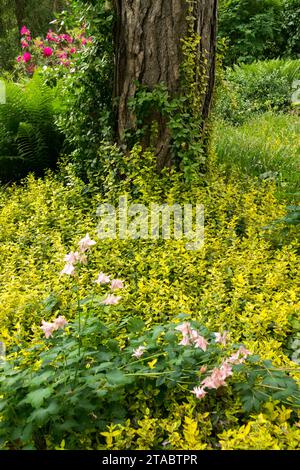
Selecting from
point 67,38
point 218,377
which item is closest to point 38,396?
point 218,377

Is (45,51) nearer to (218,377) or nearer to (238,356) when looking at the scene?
(238,356)

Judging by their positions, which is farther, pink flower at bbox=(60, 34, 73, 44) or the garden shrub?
pink flower at bbox=(60, 34, 73, 44)

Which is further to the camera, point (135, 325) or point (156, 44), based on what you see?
point (156, 44)

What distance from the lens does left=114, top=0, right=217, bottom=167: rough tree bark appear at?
3857mm

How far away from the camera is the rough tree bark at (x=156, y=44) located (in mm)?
3857

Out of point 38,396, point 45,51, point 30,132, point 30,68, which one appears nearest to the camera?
point 38,396

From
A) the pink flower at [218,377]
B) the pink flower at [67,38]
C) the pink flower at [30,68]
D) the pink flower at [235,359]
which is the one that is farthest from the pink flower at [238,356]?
the pink flower at [30,68]

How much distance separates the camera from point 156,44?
3896 millimetres

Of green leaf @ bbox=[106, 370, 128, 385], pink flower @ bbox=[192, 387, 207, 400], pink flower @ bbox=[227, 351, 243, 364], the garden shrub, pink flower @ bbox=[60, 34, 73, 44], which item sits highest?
pink flower @ bbox=[60, 34, 73, 44]

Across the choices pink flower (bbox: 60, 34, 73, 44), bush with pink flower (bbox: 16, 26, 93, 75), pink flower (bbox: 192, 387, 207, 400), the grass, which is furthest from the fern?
pink flower (bbox: 192, 387, 207, 400)

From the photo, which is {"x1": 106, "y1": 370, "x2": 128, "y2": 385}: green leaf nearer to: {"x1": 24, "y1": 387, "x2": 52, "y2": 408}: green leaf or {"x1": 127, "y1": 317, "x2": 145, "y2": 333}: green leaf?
{"x1": 24, "y1": 387, "x2": 52, "y2": 408}: green leaf

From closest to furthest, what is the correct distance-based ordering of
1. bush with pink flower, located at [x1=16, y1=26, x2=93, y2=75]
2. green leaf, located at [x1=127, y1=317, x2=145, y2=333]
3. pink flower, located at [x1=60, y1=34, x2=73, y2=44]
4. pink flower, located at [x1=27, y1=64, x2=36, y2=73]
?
green leaf, located at [x1=127, y1=317, x2=145, y2=333] → pink flower, located at [x1=60, y1=34, x2=73, y2=44] → bush with pink flower, located at [x1=16, y1=26, x2=93, y2=75] → pink flower, located at [x1=27, y1=64, x2=36, y2=73]

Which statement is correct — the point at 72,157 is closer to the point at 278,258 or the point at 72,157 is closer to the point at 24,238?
the point at 24,238
